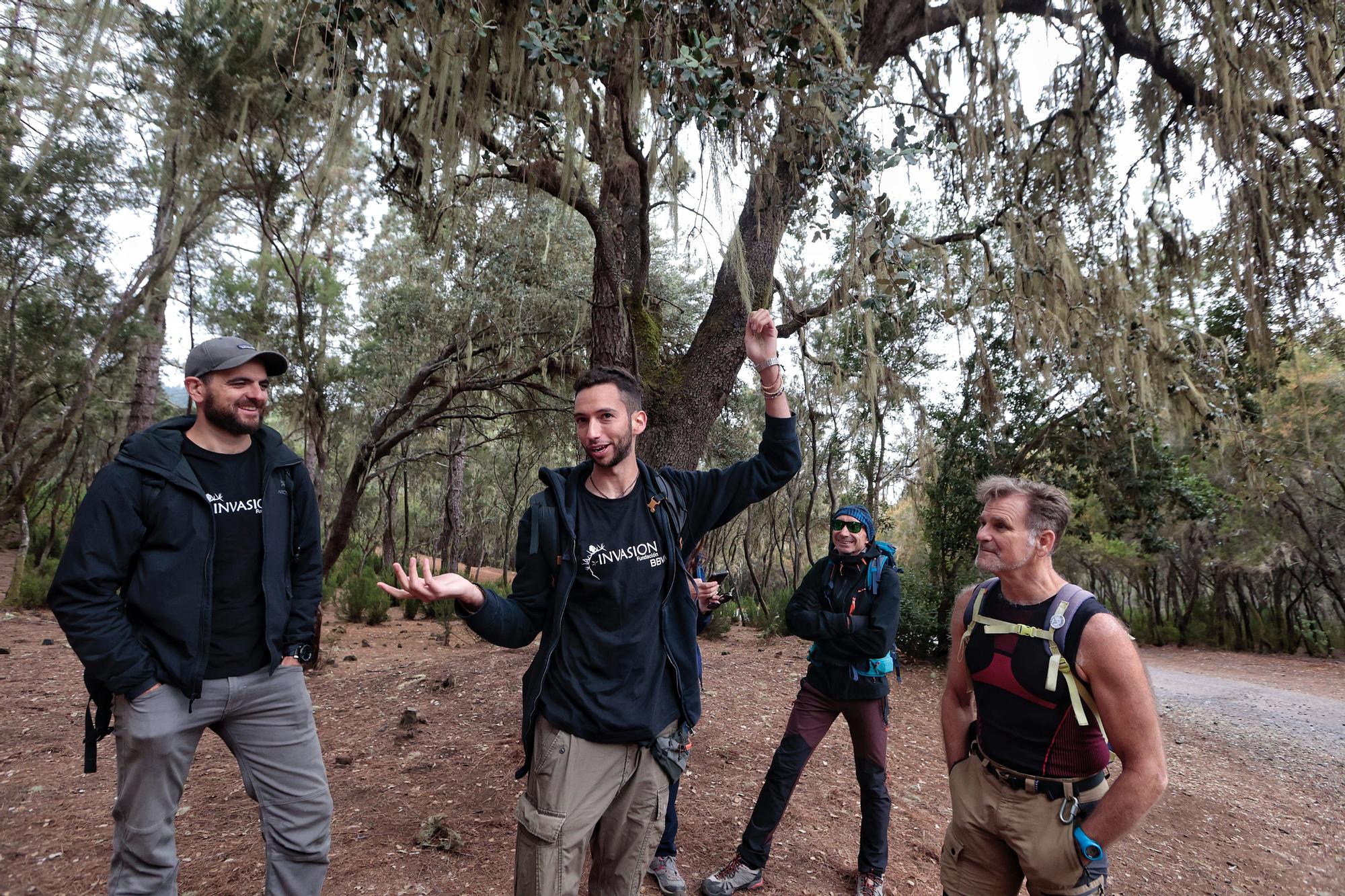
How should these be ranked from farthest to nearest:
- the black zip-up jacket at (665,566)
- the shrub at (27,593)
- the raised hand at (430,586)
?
the shrub at (27,593), the black zip-up jacket at (665,566), the raised hand at (430,586)

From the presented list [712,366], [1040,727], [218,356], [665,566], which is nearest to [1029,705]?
[1040,727]

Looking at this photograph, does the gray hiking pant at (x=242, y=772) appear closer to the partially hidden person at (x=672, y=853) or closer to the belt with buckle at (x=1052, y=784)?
the partially hidden person at (x=672, y=853)

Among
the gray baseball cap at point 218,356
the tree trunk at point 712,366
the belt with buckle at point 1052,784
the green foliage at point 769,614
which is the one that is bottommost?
the green foliage at point 769,614

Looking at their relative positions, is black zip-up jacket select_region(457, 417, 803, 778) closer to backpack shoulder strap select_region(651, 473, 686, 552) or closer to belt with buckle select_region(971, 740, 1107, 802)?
backpack shoulder strap select_region(651, 473, 686, 552)

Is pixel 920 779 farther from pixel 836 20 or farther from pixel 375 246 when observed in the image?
pixel 375 246

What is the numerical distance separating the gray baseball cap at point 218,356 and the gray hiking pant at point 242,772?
98 centimetres

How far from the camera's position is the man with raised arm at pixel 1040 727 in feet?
5.92

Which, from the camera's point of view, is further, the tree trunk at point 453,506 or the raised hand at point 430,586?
the tree trunk at point 453,506

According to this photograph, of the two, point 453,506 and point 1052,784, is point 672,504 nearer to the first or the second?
point 1052,784

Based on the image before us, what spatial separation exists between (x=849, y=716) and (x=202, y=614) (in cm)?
256

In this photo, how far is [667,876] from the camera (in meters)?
3.04

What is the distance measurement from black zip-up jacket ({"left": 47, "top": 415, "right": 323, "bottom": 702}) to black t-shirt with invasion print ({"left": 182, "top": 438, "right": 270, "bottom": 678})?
0.03m

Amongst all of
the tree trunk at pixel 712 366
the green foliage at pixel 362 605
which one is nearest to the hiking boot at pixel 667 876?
the tree trunk at pixel 712 366

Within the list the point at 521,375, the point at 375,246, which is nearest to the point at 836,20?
the point at 521,375
